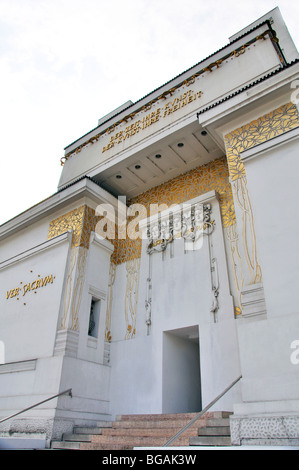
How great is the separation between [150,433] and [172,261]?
3.13 m

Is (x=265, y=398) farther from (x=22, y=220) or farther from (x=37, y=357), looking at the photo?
(x=22, y=220)

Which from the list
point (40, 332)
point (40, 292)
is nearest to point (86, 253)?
point (40, 292)

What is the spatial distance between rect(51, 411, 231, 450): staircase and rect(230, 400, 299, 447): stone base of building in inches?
10.3

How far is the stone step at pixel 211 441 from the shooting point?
10.7 ft

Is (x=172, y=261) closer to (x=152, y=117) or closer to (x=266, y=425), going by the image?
(x=152, y=117)

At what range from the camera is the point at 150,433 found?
428 cm

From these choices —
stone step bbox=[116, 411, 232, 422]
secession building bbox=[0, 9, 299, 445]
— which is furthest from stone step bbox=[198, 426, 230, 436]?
secession building bbox=[0, 9, 299, 445]

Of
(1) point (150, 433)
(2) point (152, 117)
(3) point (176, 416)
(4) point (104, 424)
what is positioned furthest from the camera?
(2) point (152, 117)

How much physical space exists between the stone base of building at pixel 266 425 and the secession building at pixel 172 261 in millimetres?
20

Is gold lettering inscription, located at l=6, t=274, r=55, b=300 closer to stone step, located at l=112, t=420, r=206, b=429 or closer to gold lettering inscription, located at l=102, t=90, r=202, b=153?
stone step, located at l=112, t=420, r=206, b=429

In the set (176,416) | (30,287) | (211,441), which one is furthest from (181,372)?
(30,287)

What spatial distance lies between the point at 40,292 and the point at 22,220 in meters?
2.11

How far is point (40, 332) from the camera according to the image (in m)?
6.28
